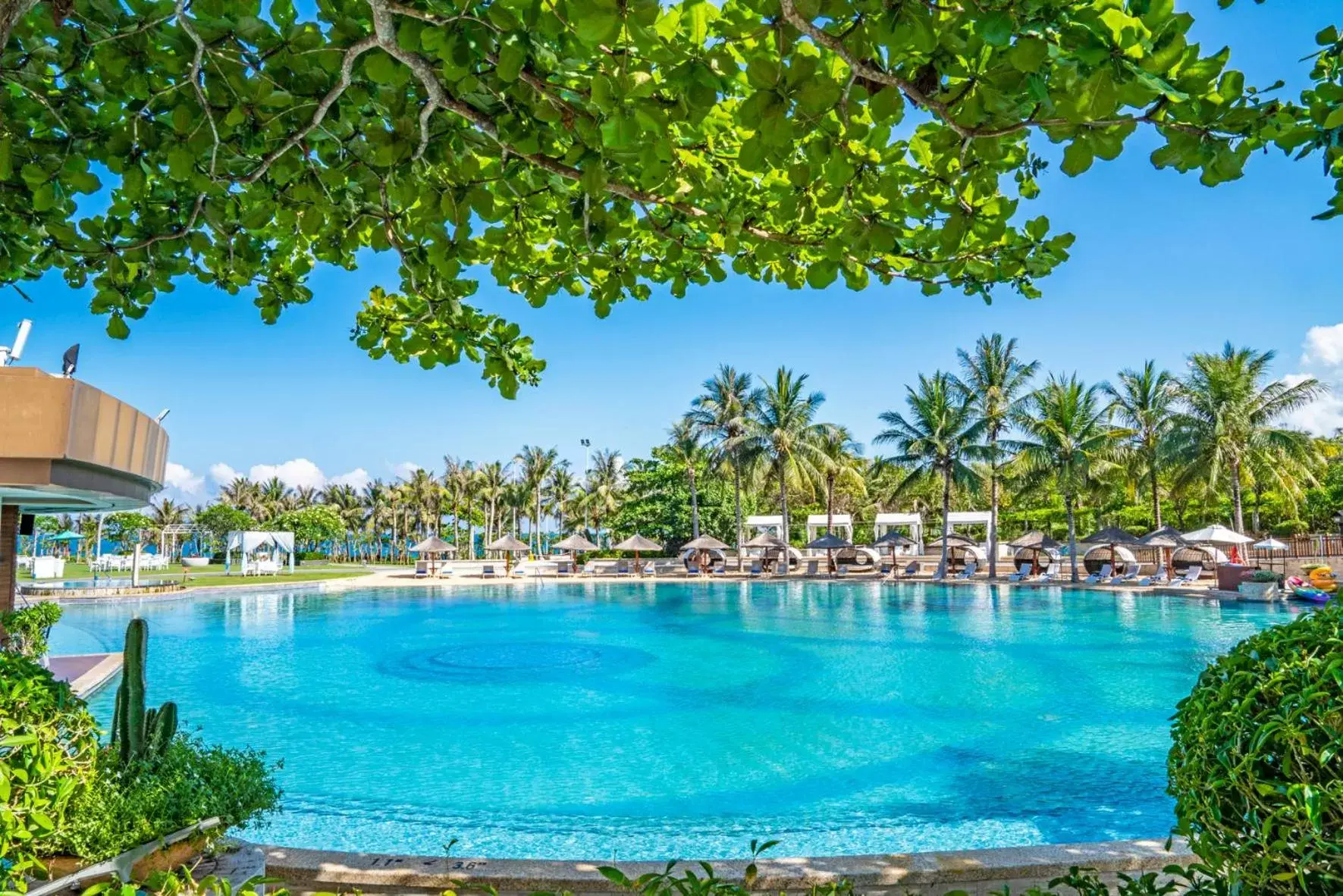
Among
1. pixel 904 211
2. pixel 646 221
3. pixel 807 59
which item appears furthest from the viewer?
pixel 646 221

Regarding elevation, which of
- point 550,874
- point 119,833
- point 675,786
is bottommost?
point 675,786

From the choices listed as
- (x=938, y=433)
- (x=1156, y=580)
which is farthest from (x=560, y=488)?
(x=1156, y=580)

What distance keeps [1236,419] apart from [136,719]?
1437 inches

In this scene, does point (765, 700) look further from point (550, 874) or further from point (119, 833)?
point (119, 833)

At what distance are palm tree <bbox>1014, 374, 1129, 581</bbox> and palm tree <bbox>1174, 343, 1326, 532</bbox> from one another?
129 inches

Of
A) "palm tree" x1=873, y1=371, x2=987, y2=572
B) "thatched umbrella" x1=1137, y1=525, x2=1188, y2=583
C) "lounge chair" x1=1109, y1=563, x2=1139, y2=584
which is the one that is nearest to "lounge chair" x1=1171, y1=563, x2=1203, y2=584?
"thatched umbrella" x1=1137, y1=525, x2=1188, y2=583

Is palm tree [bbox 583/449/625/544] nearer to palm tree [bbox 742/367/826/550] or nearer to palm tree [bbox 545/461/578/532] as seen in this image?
palm tree [bbox 545/461/578/532]

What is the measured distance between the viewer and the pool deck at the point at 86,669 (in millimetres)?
10953

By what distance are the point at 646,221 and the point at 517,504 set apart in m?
68.4

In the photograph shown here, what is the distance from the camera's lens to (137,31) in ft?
7.34

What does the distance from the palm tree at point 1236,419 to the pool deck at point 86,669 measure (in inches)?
1424

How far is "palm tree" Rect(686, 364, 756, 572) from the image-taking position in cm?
3891

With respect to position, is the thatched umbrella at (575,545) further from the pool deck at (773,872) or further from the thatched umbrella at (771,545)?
the pool deck at (773,872)

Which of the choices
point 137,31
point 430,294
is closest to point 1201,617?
point 430,294
